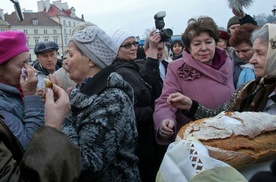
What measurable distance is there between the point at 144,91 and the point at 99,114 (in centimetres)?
122

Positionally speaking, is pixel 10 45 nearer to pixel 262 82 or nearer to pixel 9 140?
pixel 9 140

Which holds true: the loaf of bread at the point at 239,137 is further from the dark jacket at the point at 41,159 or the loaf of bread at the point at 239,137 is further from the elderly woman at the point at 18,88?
the elderly woman at the point at 18,88

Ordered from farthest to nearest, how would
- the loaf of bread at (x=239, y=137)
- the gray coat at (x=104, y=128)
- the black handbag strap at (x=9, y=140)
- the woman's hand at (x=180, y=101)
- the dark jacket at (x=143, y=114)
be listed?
1. the dark jacket at (x=143, y=114)
2. the woman's hand at (x=180, y=101)
3. the gray coat at (x=104, y=128)
4. the black handbag strap at (x=9, y=140)
5. the loaf of bread at (x=239, y=137)

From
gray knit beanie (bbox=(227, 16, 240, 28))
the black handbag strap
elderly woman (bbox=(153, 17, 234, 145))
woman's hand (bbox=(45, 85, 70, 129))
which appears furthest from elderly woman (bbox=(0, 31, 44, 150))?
gray knit beanie (bbox=(227, 16, 240, 28))

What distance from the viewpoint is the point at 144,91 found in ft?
10.0

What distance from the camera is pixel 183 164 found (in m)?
1.02

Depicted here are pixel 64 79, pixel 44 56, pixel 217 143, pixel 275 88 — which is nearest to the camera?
pixel 217 143

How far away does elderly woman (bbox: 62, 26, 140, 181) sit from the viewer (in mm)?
1838

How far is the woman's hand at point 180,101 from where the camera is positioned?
7.61 ft

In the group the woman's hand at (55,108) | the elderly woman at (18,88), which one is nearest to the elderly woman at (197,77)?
the woman's hand at (55,108)

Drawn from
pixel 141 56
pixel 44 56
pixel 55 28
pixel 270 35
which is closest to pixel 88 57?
pixel 270 35

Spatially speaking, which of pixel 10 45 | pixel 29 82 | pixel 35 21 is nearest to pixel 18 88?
pixel 29 82

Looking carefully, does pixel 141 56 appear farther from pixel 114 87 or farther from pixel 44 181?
pixel 44 181

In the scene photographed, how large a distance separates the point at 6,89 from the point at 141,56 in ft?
15.9
